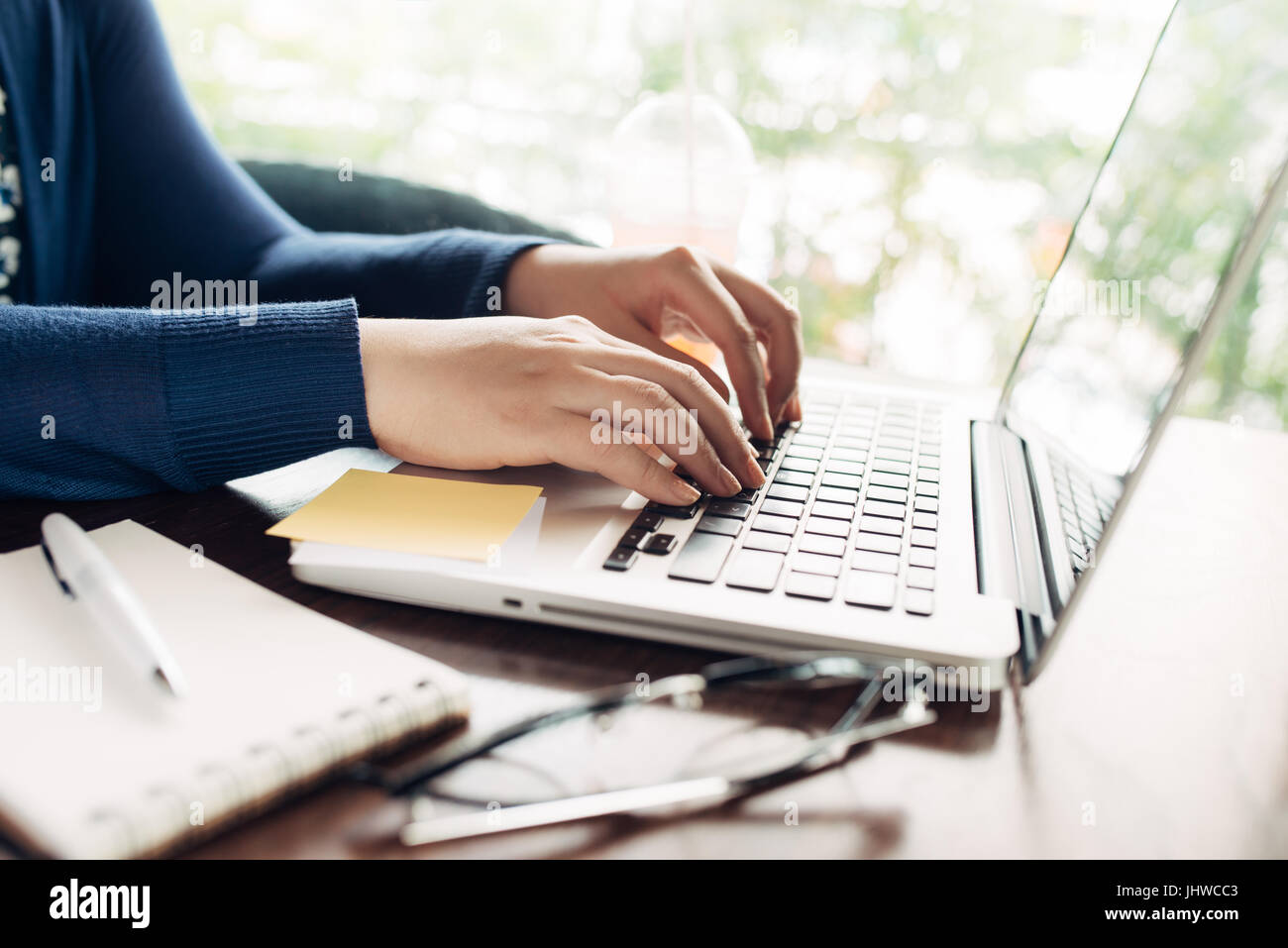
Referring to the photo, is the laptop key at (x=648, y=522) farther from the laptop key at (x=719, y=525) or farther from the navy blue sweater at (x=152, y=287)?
the navy blue sweater at (x=152, y=287)

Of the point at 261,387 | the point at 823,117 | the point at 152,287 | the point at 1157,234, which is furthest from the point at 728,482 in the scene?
the point at 823,117

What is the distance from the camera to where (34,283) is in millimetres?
758

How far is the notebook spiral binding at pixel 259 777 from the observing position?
23 centimetres

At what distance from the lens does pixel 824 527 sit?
447mm

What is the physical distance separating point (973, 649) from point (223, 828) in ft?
0.89

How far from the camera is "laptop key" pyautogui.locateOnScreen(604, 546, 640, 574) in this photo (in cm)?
38

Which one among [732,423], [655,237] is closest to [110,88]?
[655,237]

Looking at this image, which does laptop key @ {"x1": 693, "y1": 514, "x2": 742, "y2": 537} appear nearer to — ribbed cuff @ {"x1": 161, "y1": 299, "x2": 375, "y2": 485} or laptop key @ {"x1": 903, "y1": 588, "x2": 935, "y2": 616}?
laptop key @ {"x1": 903, "y1": 588, "x2": 935, "y2": 616}

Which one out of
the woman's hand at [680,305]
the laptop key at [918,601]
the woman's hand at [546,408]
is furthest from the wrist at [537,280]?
the laptop key at [918,601]

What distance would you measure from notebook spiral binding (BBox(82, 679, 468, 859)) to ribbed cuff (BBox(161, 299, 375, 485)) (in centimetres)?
23

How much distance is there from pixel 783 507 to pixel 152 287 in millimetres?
668

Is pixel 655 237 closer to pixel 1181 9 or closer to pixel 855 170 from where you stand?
pixel 1181 9

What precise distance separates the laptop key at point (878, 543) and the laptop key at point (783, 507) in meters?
0.04

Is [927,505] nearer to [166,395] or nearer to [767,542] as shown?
[767,542]
